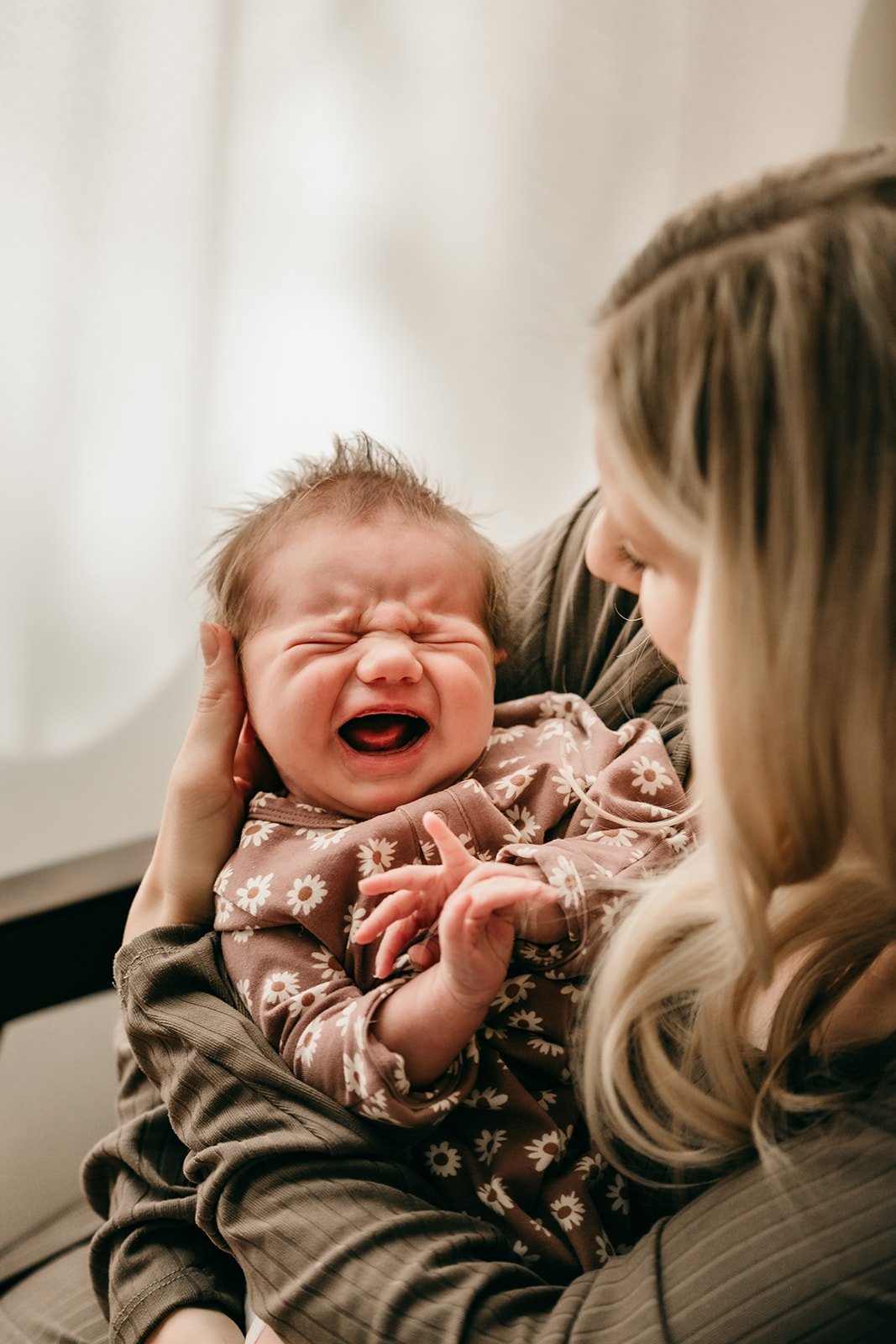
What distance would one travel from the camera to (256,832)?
0.89m

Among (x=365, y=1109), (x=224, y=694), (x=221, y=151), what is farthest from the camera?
(x=221, y=151)

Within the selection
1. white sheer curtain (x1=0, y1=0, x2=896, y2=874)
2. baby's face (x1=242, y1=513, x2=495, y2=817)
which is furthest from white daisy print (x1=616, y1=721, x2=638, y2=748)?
white sheer curtain (x1=0, y1=0, x2=896, y2=874)

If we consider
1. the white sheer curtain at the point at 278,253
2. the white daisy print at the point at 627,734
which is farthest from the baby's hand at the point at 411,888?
the white sheer curtain at the point at 278,253

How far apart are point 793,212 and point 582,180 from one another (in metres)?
1.13

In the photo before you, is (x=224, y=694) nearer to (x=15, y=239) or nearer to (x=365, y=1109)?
(x=365, y=1109)

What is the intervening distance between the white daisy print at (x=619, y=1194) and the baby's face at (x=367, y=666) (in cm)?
31

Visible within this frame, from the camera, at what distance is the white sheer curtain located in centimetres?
118

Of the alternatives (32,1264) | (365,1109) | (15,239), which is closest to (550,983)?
(365,1109)

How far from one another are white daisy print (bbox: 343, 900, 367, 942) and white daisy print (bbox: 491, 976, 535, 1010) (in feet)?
0.37

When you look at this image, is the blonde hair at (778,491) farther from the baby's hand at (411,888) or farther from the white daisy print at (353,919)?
the white daisy print at (353,919)

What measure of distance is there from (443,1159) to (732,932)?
0.28m

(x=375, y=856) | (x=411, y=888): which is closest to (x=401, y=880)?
(x=411, y=888)

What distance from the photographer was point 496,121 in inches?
58.0

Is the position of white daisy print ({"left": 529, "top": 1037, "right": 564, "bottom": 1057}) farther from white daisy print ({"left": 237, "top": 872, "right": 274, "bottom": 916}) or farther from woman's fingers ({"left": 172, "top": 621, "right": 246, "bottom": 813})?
woman's fingers ({"left": 172, "top": 621, "right": 246, "bottom": 813})
